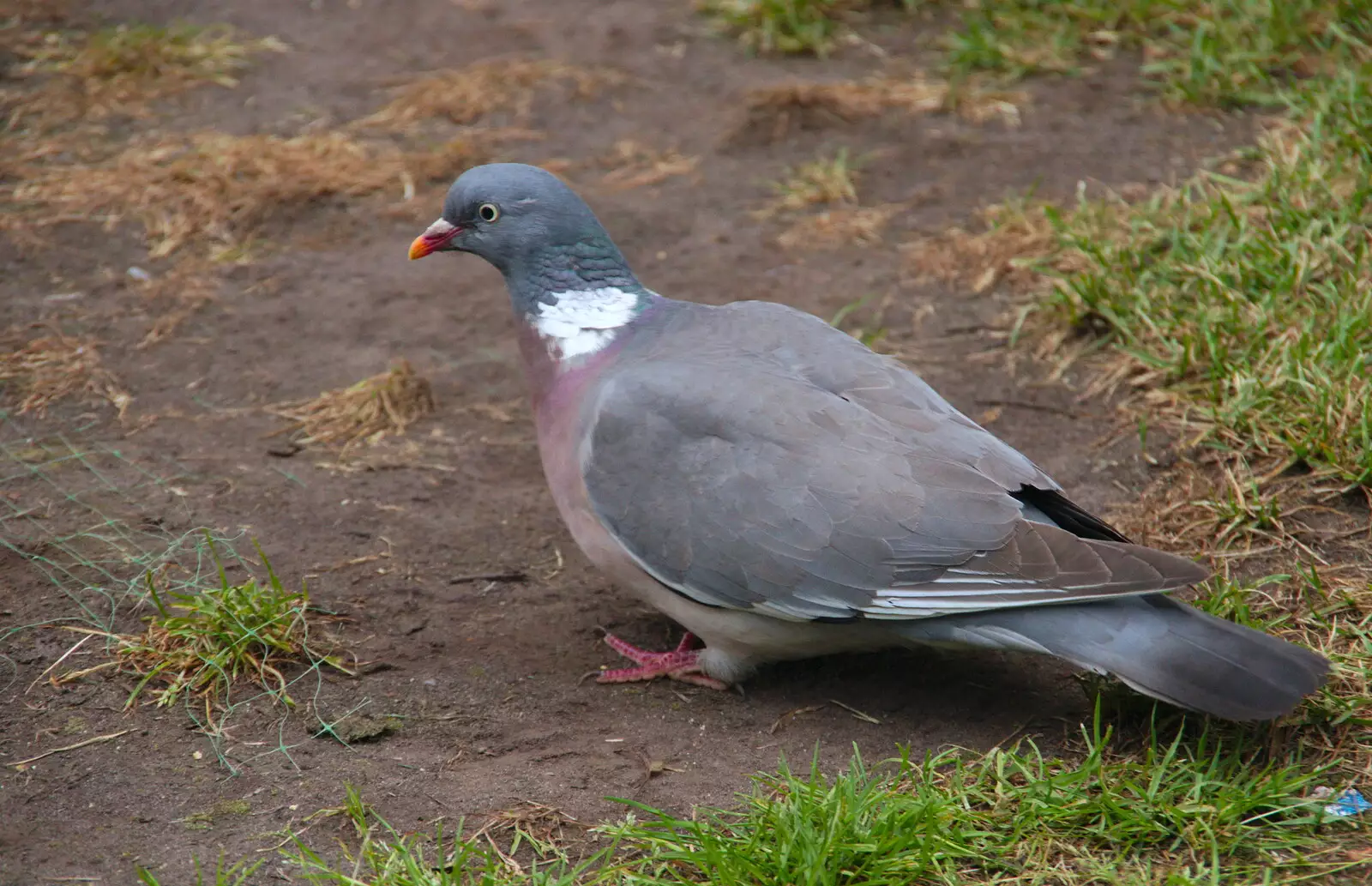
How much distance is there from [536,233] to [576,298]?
213 millimetres

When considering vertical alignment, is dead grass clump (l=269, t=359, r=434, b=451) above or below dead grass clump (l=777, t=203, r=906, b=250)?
below

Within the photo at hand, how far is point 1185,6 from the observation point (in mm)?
6160

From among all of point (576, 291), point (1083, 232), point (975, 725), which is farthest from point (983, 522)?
point (1083, 232)

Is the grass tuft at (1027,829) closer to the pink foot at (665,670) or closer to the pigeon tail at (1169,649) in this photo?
the pigeon tail at (1169,649)

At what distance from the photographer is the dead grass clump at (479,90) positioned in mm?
6414

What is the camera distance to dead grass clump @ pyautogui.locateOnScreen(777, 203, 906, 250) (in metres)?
5.41

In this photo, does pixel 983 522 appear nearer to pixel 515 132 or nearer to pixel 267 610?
pixel 267 610

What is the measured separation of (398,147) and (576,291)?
118 inches

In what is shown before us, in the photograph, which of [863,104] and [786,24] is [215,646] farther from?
[786,24]

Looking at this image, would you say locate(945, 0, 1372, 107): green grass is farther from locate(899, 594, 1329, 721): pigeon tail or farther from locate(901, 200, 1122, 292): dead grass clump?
locate(899, 594, 1329, 721): pigeon tail

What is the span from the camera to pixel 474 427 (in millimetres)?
4488

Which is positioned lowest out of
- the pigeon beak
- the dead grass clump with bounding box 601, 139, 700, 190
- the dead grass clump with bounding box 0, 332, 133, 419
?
the dead grass clump with bounding box 0, 332, 133, 419

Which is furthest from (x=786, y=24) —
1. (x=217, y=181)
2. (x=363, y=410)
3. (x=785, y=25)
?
(x=363, y=410)

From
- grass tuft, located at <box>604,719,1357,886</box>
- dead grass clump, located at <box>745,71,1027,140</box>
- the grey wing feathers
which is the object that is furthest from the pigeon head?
dead grass clump, located at <box>745,71,1027,140</box>
